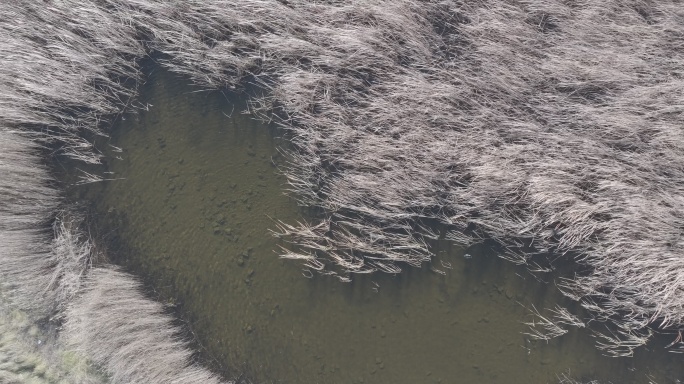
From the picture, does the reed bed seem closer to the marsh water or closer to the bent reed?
the bent reed

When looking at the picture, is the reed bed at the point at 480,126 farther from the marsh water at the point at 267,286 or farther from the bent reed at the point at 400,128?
the marsh water at the point at 267,286

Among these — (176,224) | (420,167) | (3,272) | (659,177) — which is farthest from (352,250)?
(3,272)

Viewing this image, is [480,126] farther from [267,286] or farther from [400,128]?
[267,286]

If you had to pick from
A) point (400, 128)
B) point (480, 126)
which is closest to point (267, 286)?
point (400, 128)

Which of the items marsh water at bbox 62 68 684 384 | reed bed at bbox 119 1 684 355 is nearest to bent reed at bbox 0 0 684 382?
reed bed at bbox 119 1 684 355

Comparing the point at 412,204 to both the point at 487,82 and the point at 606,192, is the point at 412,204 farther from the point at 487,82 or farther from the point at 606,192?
the point at 606,192

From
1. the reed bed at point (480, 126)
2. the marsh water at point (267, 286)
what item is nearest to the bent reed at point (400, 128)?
the reed bed at point (480, 126)
